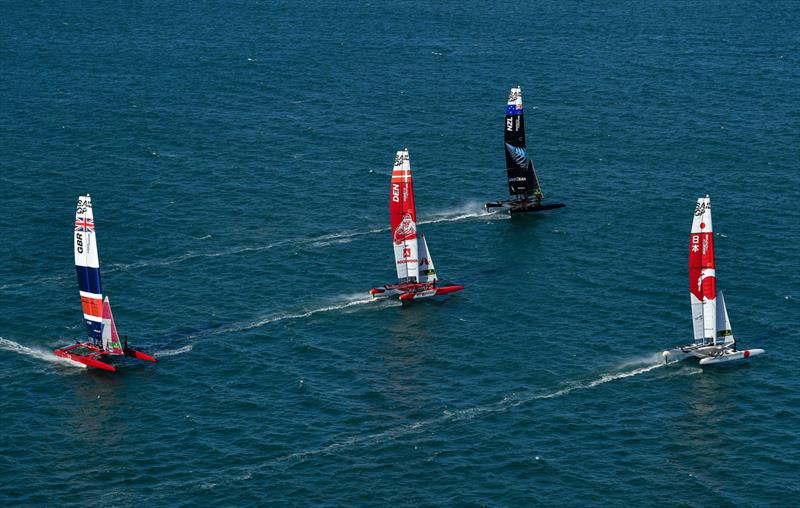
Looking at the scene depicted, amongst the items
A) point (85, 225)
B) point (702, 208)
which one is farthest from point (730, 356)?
point (85, 225)

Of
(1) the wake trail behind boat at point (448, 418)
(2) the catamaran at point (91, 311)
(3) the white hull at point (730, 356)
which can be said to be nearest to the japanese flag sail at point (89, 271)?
(2) the catamaran at point (91, 311)

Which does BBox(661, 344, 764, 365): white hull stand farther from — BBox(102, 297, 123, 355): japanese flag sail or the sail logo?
BBox(102, 297, 123, 355): japanese flag sail

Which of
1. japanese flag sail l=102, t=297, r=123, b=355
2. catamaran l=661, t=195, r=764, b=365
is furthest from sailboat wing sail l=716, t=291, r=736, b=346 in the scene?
japanese flag sail l=102, t=297, r=123, b=355

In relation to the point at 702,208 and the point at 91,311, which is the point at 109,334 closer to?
the point at 91,311

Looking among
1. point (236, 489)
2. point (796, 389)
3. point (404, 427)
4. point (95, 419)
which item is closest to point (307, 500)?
point (236, 489)

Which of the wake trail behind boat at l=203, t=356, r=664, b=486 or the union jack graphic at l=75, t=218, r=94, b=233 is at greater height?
the union jack graphic at l=75, t=218, r=94, b=233

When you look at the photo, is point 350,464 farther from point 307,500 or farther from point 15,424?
point 15,424

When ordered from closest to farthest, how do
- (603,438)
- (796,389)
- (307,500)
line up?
(307,500) < (603,438) < (796,389)
